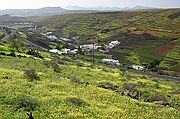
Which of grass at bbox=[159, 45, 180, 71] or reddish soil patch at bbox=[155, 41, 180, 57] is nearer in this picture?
grass at bbox=[159, 45, 180, 71]

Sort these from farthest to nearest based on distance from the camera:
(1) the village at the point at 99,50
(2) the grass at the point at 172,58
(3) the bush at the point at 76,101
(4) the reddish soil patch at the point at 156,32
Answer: (4) the reddish soil patch at the point at 156,32
(1) the village at the point at 99,50
(2) the grass at the point at 172,58
(3) the bush at the point at 76,101

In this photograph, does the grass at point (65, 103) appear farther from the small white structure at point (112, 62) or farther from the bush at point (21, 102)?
the small white structure at point (112, 62)

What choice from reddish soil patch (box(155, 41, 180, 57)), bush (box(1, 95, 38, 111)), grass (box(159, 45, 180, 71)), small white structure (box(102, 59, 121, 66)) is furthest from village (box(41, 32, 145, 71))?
bush (box(1, 95, 38, 111))

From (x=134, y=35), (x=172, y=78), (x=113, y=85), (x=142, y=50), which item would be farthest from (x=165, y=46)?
(x=113, y=85)

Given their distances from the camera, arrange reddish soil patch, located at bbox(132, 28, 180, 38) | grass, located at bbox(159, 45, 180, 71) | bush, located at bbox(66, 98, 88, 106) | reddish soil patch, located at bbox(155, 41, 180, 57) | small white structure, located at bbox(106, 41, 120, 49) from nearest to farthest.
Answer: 1. bush, located at bbox(66, 98, 88, 106)
2. grass, located at bbox(159, 45, 180, 71)
3. reddish soil patch, located at bbox(155, 41, 180, 57)
4. small white structure, located at bbox(106, 41, 120, 49)
5. reddish soil patch, located at bbox(132, 28, 180, 38)

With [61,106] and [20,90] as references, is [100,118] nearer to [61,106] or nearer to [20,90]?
[61,106]

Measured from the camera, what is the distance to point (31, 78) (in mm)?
45656

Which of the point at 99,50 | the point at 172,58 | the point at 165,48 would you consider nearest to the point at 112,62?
the point at 172,58

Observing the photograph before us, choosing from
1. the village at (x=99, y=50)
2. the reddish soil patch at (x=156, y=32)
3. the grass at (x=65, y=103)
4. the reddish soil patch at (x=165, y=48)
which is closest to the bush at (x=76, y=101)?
the grass at (x=65, y=103)

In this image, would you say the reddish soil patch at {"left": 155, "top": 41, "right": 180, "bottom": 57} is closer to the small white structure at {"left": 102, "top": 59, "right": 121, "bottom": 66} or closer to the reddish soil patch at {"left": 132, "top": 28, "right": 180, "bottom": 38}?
the reddish soil patch at {"left": 132, "top": 28, "right": 180, "bottom": 38}

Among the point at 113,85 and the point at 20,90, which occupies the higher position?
the point at 20,90

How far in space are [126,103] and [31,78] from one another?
1462 centimetres

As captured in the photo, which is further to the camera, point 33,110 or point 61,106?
point 61,106

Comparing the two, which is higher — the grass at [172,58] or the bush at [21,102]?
the bush at [21,102]
